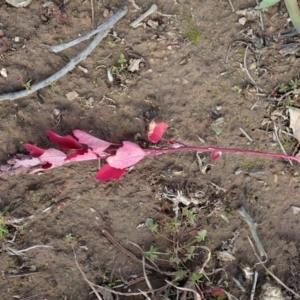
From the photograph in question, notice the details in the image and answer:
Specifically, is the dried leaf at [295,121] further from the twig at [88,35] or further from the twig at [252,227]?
the twig at [88,35]

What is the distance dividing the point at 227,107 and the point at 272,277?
0.73 meters

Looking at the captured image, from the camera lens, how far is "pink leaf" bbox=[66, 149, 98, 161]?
1999 millimetres

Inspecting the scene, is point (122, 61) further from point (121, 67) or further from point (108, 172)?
point (108, 172)

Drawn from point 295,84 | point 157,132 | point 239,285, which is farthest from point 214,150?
point 239,285

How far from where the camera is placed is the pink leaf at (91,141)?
79.9 inches

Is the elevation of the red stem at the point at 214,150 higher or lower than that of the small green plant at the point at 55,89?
lower

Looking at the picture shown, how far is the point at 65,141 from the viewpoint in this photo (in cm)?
202

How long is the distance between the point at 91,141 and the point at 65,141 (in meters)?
0.10

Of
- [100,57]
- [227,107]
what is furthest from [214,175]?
[100,57]

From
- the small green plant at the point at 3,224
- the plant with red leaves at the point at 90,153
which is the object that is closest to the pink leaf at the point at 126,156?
the plant with red leaves at the point at 90,153

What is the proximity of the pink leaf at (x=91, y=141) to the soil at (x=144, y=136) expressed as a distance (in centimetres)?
10

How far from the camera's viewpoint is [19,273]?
2107mm

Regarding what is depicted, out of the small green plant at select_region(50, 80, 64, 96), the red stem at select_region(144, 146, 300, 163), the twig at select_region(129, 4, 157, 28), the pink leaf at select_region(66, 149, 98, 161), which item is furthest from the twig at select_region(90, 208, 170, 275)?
the twig at select_region(129, 4, 157, 28)

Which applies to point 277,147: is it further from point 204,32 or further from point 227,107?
point 204,32
